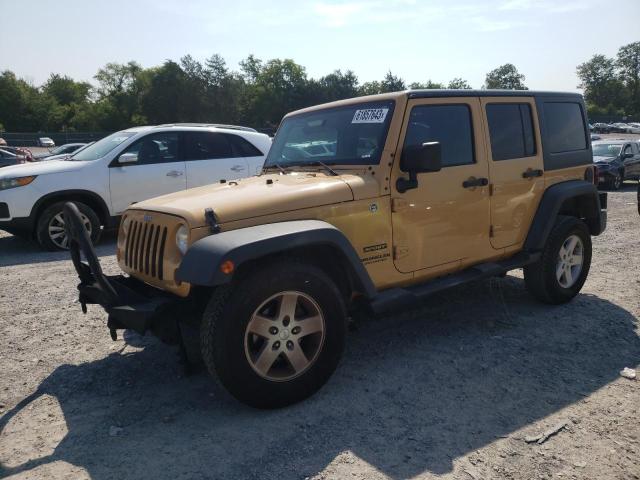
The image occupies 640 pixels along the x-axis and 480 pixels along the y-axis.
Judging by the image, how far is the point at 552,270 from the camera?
487cm

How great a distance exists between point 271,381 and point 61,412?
1.40 meters

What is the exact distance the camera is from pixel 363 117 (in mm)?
3910

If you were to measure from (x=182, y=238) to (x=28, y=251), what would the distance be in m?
5.87

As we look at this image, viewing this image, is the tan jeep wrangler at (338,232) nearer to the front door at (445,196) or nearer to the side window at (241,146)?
the front door at (445,196)

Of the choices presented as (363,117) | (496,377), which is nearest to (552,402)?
(496,377)

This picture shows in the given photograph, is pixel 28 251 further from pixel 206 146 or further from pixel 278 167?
pixel 278 167

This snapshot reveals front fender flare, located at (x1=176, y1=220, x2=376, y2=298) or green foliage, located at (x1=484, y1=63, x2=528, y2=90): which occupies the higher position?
green foliage, located at (x1=484, y1=63, x2=528, y2=90)

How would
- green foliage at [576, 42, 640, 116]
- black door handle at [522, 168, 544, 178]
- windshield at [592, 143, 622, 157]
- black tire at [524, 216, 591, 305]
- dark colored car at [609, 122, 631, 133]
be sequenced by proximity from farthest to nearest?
green foliage at [576, 42, 640, 116] < dark colored car at [609, 122, 631, 133] < windshield at [592, 143, 622, 157] < black tire at [524, 216, 591, 305] < black door handle at [522, 168, 544, 178]

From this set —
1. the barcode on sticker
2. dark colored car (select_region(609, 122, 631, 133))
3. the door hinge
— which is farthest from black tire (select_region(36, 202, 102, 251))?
dark colored car (select_region(609, 122, 631, 133))

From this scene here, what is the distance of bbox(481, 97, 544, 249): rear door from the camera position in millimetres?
4395

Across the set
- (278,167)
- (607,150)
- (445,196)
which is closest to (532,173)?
(445,196)

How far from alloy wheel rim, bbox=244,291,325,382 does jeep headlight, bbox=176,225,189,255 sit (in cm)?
59

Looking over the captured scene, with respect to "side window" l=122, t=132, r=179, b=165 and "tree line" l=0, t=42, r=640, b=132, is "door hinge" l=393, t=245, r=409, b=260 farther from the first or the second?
"tree line" l=0, t=42, r=640, b=132

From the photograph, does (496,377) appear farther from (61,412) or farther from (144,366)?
(61,412)
